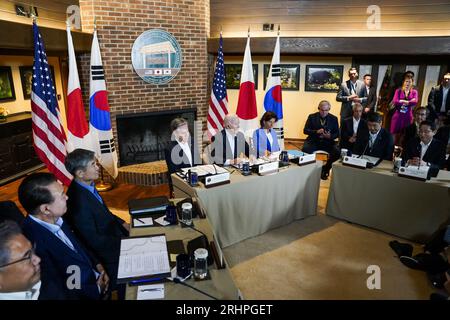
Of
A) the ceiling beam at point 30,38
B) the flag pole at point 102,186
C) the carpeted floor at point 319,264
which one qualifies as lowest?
the carpeted floor at point 319,264

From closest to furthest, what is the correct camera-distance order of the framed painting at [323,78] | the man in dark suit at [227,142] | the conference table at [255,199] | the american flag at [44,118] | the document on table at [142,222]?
the document on table at [142,222] → the conference table at [255,199] → the american flag at [44,118] → the man in dark suit at [227,142] → the framed painting at [323,78]

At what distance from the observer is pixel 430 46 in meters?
4.98

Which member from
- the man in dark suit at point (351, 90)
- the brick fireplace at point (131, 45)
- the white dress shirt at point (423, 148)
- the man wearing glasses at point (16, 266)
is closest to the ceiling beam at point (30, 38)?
the brick fireplace at point (131, 45)

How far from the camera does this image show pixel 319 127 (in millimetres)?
5137

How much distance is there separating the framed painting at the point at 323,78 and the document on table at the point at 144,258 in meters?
5.82

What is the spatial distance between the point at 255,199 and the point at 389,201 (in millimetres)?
1534

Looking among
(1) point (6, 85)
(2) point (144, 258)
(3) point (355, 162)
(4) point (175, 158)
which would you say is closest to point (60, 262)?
(2) point (144, 258)

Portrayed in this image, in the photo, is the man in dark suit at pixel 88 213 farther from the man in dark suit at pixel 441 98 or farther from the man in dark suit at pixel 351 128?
the man in dark suit at pixel 441 98

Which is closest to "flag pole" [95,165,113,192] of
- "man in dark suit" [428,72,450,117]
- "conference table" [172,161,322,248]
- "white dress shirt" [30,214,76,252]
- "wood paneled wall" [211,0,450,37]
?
"conference table" [172,161,322,248]

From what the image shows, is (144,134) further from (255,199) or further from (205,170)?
(255,199)

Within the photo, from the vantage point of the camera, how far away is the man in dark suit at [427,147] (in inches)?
140

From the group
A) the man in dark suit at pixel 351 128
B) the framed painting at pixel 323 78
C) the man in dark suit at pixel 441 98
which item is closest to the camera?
the man in dark suit at pixel 351 128
